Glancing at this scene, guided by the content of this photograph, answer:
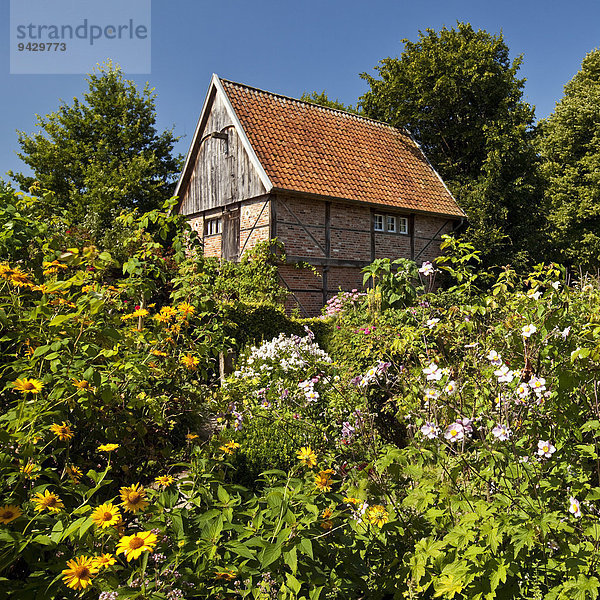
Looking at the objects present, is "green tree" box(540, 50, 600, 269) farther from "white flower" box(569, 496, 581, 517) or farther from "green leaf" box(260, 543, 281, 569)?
"green leaf" box(260, 543, 281, 569)

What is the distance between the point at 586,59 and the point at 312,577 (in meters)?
32.7

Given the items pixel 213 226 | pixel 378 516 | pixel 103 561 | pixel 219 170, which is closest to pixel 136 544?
pixel 103 561

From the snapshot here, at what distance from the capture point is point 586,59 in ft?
90.4

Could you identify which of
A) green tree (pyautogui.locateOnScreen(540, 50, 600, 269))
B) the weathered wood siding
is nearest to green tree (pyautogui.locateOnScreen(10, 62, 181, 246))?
the weathered wood siding

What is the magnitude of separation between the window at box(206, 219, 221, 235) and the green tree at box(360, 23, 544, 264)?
27.5 feet

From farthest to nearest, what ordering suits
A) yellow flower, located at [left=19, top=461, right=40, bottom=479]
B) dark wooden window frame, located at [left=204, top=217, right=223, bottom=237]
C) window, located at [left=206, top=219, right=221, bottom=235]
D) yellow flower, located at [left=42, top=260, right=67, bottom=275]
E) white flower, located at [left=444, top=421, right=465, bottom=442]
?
window, located at [left=206, top=219, right=221, bottom=235]
dark wooden window frame, located at [left=204, top=217, right=223, bottom=237]
yellow flower, located at [left=42, top=260, right=67, bottom=275]
white flower, located at [left=444, top=421, right=465, bottom=442]
yellow flower, located at [left=19, top=461, right=40, bottom=479]

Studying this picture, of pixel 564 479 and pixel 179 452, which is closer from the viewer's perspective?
pixel 564 479

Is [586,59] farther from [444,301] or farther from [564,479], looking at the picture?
[564,479]

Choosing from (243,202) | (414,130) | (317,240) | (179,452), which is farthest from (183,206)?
(179,452)

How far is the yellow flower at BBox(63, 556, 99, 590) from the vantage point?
5.39 ft

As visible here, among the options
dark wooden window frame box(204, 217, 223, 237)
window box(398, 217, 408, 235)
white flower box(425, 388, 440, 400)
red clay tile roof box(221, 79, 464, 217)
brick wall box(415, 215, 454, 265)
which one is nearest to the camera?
white flower box(425, 388, 440, 400)

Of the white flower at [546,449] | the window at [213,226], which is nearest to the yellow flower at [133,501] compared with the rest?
the white flower at [546,449]

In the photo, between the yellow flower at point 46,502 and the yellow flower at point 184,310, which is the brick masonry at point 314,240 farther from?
the yellow flower at point 46,502

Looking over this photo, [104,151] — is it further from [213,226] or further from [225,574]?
[225,574]
